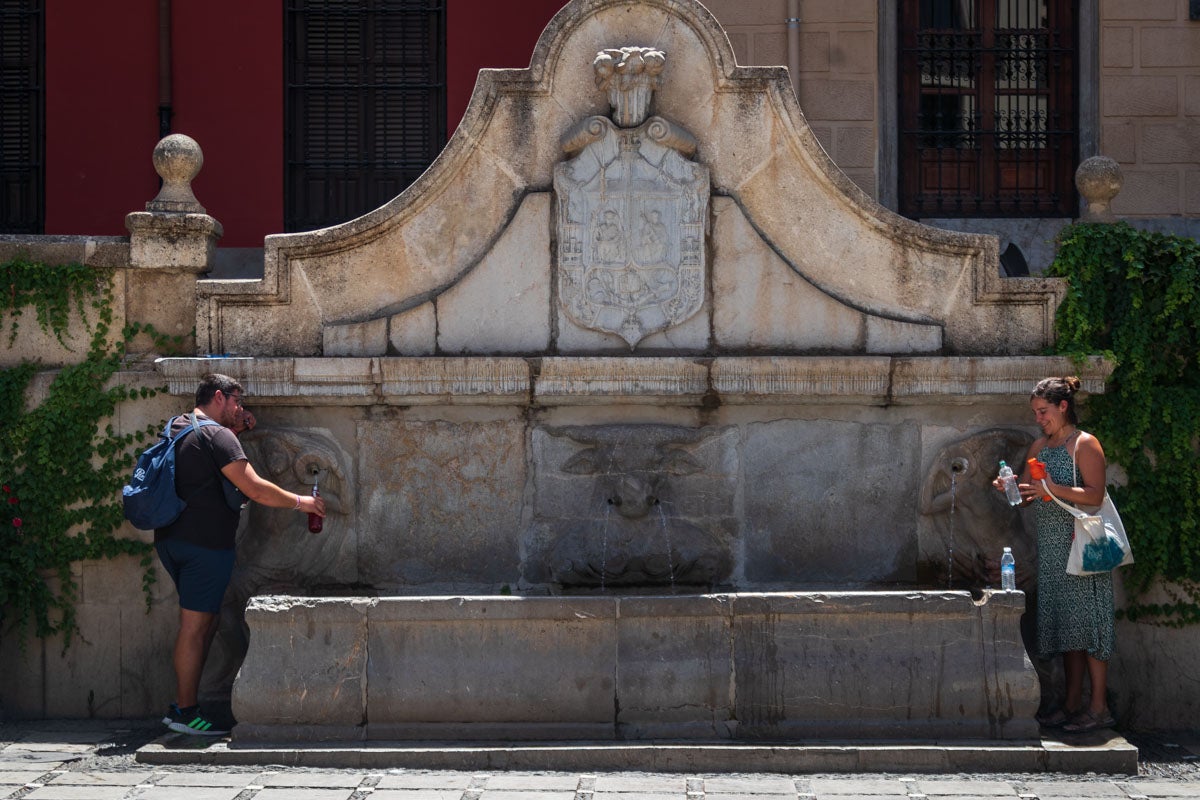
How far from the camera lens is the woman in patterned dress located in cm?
667

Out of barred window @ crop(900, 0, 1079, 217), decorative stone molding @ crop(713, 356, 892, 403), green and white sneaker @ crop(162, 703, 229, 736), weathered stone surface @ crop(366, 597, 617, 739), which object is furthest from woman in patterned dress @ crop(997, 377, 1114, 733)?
green and white sneaker @ crop(162, 703, 229, 736)

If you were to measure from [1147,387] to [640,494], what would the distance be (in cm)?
239

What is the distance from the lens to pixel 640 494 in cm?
722

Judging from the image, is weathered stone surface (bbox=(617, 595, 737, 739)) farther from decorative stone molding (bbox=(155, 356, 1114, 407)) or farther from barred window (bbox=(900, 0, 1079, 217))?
barred window (bbox=(900, 0, 1079, 217))

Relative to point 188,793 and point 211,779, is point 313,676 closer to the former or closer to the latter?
point 211,779

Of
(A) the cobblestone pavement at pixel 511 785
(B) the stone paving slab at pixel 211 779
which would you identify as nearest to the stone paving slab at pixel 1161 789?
(A) the cobblestone pavement at pixel 511 785

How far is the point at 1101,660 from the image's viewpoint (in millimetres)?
6734

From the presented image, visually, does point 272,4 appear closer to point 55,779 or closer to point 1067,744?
point 55,779

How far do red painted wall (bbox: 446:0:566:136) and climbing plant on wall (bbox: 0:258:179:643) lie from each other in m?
3.13

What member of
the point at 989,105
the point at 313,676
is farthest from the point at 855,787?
the point at 989,105

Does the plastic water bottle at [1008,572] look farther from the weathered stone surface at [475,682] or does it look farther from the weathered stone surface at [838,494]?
the weathered stone surface at [475,682]

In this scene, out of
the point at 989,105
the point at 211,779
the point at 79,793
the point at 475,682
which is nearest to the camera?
Result: the point at 79,793

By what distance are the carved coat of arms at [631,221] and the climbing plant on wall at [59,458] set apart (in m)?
1.95

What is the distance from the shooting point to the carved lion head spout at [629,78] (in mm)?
7242
